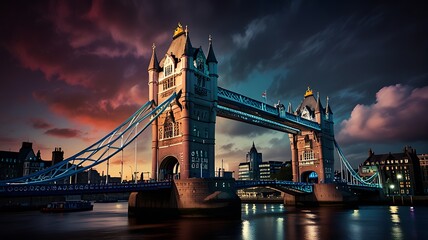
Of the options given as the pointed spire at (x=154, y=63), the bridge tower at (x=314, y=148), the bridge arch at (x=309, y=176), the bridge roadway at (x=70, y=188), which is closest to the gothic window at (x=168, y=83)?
the pointed spire at (x=154, y=63)

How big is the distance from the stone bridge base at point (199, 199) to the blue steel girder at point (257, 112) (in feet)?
62.9

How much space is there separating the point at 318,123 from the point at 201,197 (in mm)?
58099

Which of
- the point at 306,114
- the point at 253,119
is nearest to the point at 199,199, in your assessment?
the point at 253,119

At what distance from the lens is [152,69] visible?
205 feet

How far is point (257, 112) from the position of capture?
2963 inches

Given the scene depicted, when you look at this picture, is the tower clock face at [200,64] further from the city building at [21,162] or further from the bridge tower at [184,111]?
the city building at [21,162]

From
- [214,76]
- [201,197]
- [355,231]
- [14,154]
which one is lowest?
[355,231]

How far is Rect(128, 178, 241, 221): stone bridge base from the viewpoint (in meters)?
48.0

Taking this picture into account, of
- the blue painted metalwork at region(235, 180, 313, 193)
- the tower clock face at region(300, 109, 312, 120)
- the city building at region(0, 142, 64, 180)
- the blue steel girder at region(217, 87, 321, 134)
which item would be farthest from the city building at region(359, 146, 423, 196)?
the city building at region(0, 142, 64, 180)

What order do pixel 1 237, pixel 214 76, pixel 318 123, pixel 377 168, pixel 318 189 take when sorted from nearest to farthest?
pixel 1 237, pixel 214 76, pixel 318 189, pixel 318 123, pixel 377 168

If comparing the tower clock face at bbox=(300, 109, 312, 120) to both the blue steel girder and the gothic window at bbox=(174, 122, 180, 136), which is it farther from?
the gothic window at bbox=(174, 122, 180, 136)

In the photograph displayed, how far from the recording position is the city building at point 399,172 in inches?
5089

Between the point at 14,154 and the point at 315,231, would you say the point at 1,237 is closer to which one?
the point at 315,231

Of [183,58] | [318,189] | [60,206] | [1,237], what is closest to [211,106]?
[183,58]
